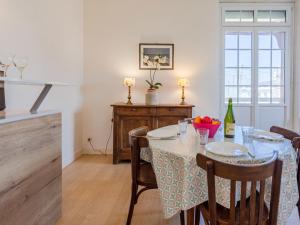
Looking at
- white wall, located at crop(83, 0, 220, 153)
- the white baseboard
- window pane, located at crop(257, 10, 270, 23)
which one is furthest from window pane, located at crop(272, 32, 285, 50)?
the white baseboard

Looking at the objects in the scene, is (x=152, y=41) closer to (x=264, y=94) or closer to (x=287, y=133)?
(x=264, y=94)

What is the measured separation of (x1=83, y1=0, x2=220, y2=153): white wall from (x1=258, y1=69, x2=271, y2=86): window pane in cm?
80

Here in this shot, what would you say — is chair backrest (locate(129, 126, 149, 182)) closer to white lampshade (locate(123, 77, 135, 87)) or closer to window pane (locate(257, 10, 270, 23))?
white lampshade (locate(123, 77, 135, 87))

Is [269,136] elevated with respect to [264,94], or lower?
lower

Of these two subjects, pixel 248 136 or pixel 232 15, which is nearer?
pixel 248 136

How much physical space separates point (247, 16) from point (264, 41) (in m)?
0.54

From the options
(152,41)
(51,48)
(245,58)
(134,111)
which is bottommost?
(134,111)

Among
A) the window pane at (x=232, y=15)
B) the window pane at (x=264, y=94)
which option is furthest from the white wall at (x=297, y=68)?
the window pane at (x=232, y=15)

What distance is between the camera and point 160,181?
1.64 m

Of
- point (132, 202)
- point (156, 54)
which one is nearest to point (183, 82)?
point (156, 54)

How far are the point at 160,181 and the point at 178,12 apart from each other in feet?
11.5

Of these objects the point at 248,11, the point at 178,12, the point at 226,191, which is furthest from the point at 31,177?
the point at 248,11

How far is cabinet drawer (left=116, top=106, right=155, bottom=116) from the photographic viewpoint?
3.85 m

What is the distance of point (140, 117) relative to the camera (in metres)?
3.86
